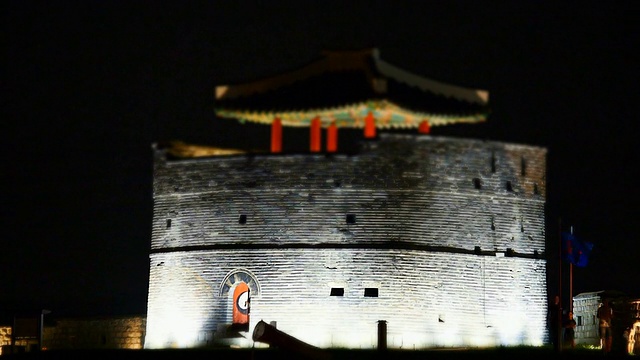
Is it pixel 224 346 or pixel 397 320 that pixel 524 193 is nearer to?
pixel 397 320

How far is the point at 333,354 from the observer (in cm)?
3431

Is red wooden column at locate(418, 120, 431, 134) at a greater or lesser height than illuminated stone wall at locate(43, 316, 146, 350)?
greater

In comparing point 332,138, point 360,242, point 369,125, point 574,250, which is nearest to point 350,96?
point 369,125

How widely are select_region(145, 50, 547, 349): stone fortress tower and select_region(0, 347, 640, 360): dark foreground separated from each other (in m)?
1.79

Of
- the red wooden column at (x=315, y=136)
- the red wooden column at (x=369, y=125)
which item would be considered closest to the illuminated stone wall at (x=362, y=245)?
the red wooden column at (x=315, y=136)

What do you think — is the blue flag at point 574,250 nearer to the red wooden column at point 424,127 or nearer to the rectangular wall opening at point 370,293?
the red wooden column at point 424,127

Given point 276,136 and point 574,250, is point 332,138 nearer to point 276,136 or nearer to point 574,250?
point 276,136

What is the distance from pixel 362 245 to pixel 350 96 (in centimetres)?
406

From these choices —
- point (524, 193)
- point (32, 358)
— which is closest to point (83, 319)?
point (32, 358)

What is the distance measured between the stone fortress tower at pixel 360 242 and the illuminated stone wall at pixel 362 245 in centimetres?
3

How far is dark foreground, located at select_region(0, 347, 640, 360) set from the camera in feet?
112

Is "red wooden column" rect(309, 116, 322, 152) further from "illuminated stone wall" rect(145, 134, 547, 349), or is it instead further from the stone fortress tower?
"illuminated stone wall" rect(145, 134, 547, 349)

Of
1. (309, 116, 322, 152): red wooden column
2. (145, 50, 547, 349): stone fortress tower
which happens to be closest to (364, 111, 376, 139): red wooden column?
(145, 50, 547, 349): stone fortress tower

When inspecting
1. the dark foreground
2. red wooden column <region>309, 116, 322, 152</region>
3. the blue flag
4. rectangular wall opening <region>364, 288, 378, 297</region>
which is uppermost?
red wooden column <region>309, 116, 322, 152</region>
